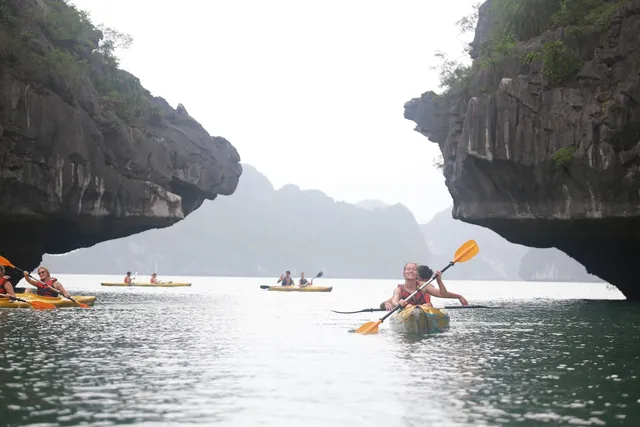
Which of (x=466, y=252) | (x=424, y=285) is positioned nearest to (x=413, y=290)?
(x=424, y=285)

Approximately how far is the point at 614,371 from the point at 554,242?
28071 millimetres

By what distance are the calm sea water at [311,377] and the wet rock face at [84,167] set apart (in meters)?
12.7

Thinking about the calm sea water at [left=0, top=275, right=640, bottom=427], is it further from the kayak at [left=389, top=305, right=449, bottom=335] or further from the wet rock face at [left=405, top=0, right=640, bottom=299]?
the wet rock face at [left=405, top=0, right=640, bottom=299]

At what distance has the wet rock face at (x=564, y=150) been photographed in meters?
28.1

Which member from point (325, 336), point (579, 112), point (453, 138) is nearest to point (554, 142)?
point (579, 112)

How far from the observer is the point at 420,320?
1720 cm

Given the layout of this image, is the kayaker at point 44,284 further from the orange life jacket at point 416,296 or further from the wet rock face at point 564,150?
the wet rock face at point 564,150

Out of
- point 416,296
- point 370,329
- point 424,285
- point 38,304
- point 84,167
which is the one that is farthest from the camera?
point 84,167

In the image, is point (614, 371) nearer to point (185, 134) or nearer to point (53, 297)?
point (53, 297)

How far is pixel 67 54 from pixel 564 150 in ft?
70.7

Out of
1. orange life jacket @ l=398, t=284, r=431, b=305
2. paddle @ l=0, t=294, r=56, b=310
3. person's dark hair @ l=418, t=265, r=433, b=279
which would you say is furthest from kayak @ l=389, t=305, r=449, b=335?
paddle @ l=0, t=294, r=56, b=310

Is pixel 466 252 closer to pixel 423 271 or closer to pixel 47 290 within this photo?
pixel 423 271

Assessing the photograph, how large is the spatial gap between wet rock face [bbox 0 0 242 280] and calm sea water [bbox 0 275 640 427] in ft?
41.6

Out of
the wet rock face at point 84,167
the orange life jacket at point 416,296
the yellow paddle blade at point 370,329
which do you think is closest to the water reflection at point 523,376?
the yellow paddle blade at point 370,329
